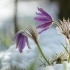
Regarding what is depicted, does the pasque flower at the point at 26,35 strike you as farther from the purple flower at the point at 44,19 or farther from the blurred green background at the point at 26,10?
the blurred green background at the point at 26,10

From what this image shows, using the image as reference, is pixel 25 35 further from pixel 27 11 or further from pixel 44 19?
pixel 27 11

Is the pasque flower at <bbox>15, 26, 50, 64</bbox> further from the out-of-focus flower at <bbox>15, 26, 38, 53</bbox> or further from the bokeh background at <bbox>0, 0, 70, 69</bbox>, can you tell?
the bokeh background at <bbox>0, 0, 70, 69</bbox>

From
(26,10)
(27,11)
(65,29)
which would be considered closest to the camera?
(65,29)

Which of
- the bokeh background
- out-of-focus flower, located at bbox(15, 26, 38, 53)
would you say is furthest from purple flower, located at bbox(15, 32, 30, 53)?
the bokeh background

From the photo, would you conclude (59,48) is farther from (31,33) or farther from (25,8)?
(25,8)

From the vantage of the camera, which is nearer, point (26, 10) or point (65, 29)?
point (65, 29)

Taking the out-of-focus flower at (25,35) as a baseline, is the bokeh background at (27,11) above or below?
below

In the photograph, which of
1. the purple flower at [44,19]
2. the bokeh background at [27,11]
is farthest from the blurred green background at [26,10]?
the purple flower at [44,19]

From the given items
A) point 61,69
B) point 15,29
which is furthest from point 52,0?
point 61,69

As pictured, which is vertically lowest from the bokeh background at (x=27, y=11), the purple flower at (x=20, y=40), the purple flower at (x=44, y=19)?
the bokeh background at (x=27, y=11)

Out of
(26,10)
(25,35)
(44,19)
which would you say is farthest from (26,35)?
(26,10)

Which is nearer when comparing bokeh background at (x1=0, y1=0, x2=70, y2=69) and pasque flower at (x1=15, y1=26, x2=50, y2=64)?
pasque flower at (x1=15, y1=26, x2=50, y2=64)
